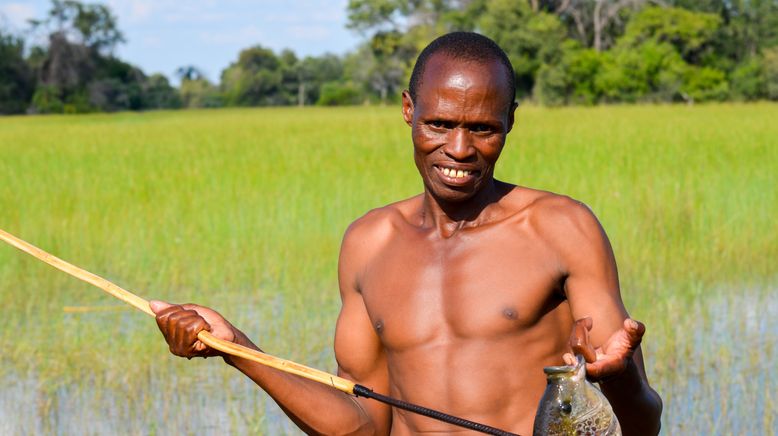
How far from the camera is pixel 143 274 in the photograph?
7.42 meters

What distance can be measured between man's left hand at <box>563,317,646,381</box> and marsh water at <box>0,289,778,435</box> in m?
3.07

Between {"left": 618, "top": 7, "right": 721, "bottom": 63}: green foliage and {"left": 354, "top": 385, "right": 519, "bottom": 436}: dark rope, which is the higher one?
{"left": 618, "top": 7, "right": 721, "bottom": 63}: green foliage

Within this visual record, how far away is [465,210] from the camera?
8.50 ft

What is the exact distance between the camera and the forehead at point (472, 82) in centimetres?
243

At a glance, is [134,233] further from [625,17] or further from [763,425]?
[625,17]

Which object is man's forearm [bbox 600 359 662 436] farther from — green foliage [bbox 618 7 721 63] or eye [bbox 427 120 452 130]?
green foliage [bbox 618 7 721 63]

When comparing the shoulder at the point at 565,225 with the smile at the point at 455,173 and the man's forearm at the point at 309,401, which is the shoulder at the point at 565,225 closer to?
the smile at the point at 455,173

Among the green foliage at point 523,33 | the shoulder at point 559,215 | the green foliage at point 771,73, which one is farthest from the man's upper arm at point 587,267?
the green foliage at point 523,33

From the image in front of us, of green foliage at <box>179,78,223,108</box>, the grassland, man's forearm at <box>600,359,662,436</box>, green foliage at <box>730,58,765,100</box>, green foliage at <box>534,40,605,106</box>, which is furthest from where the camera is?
green foliage at <box>179,78,223,108</box>

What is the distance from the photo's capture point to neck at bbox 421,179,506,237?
258 cm

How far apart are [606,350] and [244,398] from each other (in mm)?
3424

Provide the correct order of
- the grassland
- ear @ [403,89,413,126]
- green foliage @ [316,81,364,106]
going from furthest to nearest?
green foliage @ [316,81,364,106] < the grassland < ear @ [403,89,413,126]

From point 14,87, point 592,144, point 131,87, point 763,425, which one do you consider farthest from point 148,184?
point 131,87

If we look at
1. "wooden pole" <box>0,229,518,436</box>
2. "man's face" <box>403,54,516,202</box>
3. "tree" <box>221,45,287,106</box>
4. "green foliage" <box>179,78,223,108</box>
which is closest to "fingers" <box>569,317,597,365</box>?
"wooden pole" <box>0,229,518,436</box>
